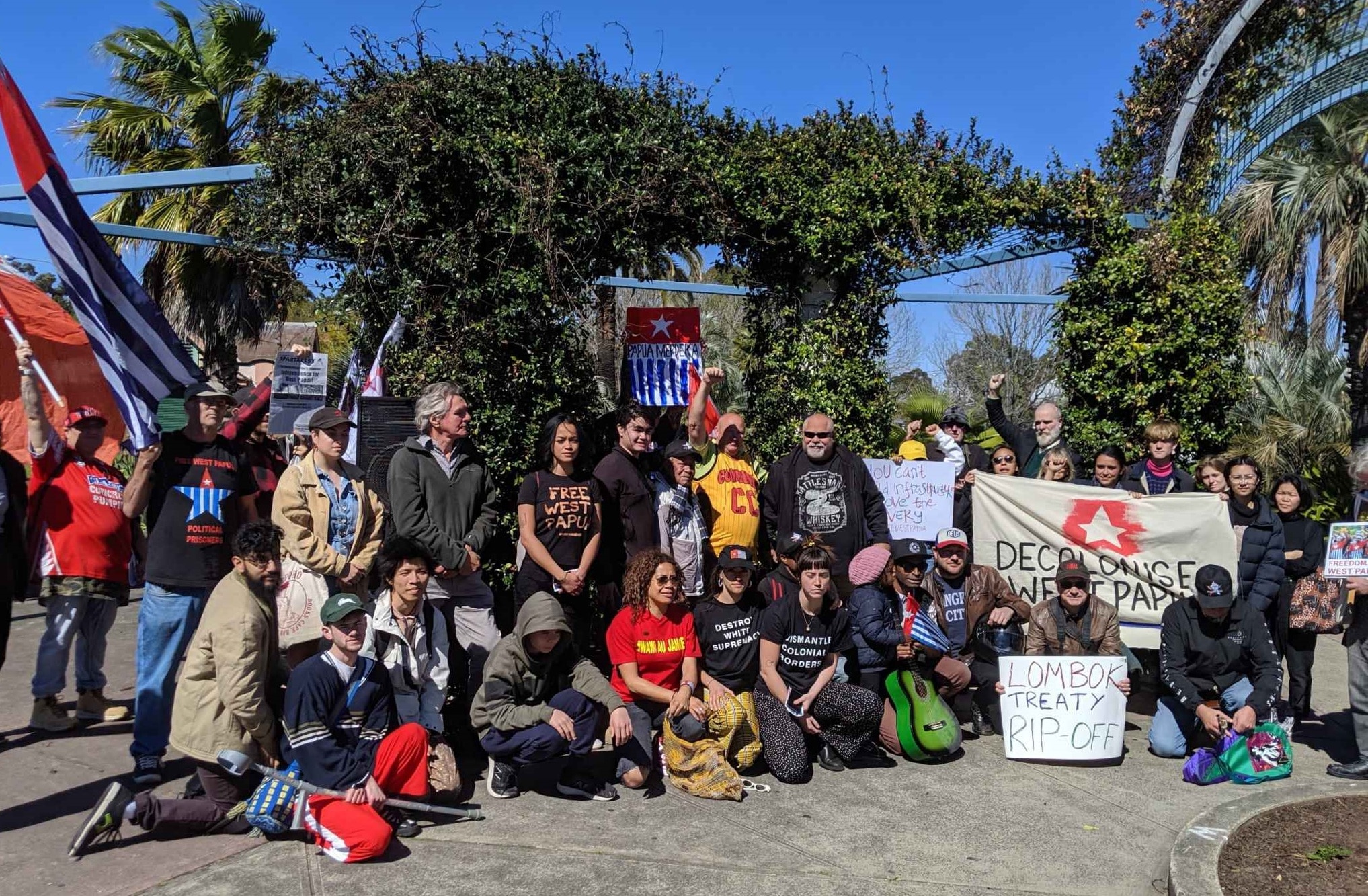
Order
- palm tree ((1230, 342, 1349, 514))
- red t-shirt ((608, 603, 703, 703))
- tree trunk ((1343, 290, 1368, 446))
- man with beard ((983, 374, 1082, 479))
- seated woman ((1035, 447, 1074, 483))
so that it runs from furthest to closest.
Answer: palm tree ((1230, 342, 1349, 514)) < tree trunk ((1343, 290, 1368, 446)) < man with beard ((983, 374, 1082, 479)) < seated woman ((1035, 447, 1074, 483)) < red t-shirt ((608, 603, 703, 703))

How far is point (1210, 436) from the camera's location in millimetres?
8859

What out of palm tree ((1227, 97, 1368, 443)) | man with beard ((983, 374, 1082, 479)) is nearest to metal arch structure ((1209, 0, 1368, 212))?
palm tree ((1227, 97, 1368, 443))

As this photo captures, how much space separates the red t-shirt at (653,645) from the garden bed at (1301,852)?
2.76 m

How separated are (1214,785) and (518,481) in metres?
4.51

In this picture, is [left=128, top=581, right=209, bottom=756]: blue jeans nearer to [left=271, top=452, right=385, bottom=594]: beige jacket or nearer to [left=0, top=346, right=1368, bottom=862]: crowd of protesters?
[left=0, top=346, right=1368, bottom=862]: crowd of protesters

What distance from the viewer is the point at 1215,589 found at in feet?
20.2

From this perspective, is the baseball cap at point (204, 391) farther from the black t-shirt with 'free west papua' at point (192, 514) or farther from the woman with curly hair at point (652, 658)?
the woman with curly hair at point (652, 658)

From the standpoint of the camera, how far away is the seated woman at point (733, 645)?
5.84 m

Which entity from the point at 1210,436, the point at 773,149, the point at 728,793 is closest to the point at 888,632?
the point at 728,793

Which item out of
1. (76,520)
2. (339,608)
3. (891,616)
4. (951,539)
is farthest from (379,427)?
(951,539)

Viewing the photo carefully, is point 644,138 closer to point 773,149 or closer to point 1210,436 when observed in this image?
point 773,149

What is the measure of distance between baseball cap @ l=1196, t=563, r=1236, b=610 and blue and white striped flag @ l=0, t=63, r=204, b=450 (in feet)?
19.4

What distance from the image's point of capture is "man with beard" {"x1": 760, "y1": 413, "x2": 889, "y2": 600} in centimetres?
695

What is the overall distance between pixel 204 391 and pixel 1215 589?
580 centimetres
